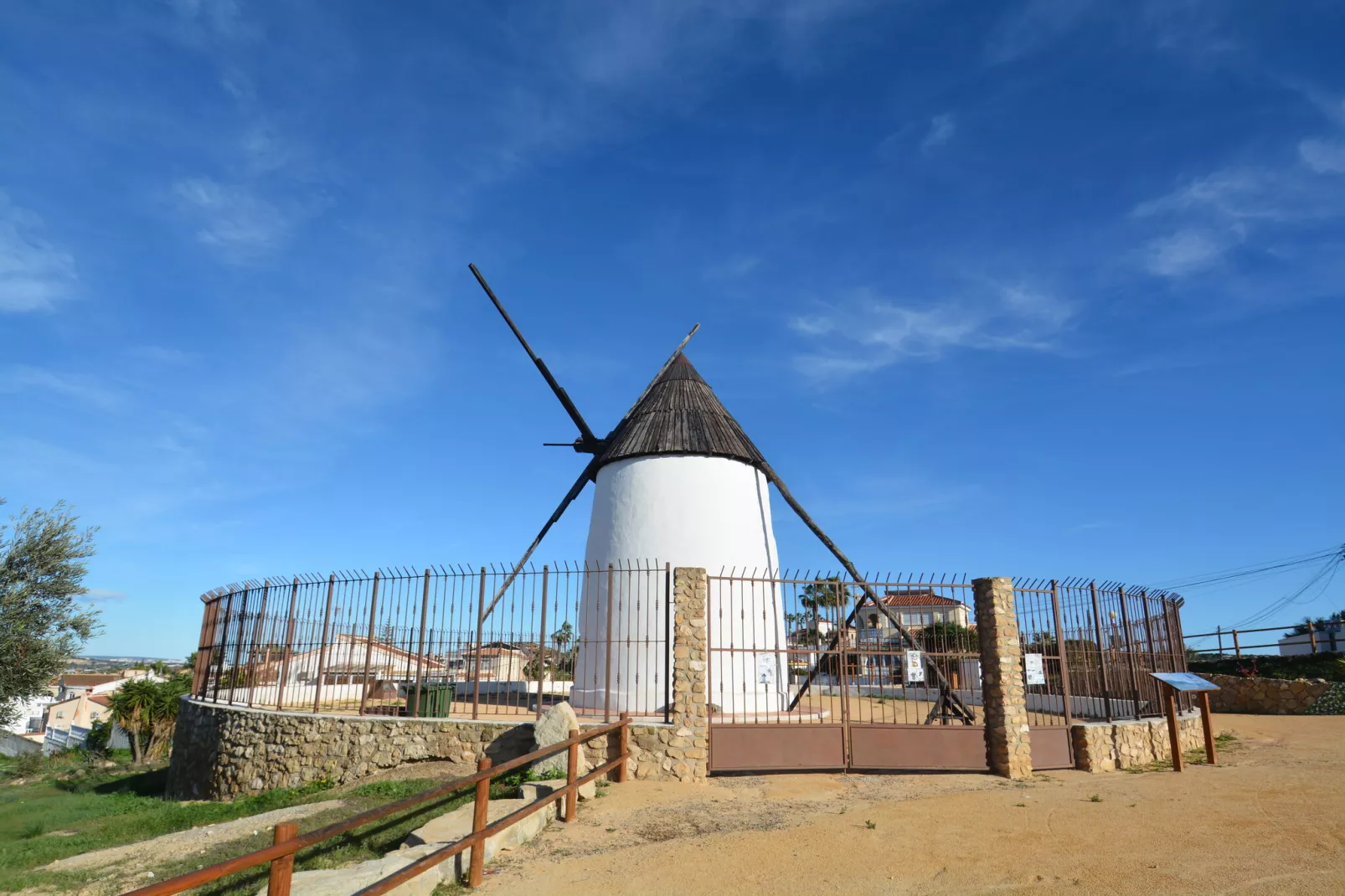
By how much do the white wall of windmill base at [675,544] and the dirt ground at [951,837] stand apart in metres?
4.37

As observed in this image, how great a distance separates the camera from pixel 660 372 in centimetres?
1838

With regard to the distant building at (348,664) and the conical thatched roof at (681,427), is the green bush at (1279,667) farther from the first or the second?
the distant building at (348,664)

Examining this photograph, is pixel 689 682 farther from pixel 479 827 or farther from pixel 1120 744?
pixel 1120 744

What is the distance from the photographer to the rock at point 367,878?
4.91 meters

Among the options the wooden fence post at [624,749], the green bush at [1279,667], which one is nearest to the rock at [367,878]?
the wooden fence post at [624,749]

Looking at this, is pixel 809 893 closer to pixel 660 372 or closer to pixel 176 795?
pixel 176 795

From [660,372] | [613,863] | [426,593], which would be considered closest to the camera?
[613,863]

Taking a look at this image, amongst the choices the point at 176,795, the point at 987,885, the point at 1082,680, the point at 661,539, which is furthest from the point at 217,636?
the point at 1082,680

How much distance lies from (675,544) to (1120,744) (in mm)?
7610

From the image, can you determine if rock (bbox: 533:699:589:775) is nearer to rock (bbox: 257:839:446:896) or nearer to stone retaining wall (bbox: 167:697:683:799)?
stone retaining wall (bbox: 167:697:683:799)

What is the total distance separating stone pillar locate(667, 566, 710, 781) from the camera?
9477 millimetres

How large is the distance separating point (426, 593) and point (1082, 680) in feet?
35.1

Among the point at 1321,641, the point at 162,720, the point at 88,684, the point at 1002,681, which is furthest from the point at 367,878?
the point at 88,684

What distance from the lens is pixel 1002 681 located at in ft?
33.5
